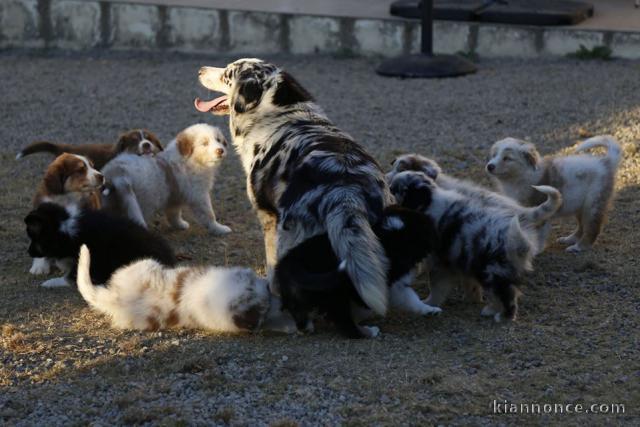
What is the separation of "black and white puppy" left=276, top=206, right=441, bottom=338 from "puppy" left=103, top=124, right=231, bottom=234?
2161 mm

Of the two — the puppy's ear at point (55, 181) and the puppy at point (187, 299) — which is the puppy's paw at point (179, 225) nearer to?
the puppy's ear at point (55, 181)

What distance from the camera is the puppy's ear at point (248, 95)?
611 cm

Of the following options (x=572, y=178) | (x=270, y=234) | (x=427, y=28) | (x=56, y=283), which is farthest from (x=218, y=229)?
(x=427, y=28)

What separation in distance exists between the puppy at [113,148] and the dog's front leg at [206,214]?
1.60 feet

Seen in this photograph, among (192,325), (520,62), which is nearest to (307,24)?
(520,62)

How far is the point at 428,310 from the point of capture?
5387 millimetres

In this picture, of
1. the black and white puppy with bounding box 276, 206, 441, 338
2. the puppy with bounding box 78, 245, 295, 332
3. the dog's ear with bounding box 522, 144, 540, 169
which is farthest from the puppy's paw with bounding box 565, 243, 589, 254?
the puppy with bounding box 78, 245, 295, 332

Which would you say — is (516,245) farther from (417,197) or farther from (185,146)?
(185,146)

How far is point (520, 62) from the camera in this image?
11.5 metres

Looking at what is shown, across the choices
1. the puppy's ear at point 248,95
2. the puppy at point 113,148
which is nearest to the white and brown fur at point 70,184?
the puppy at point 113,148

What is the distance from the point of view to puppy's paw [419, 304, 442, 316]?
5387mm

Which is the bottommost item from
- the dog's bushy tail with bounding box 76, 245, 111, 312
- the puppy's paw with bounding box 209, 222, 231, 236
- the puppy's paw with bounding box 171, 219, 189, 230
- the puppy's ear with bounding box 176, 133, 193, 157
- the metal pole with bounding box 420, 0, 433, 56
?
the puppy's paw with bounding box 171, 219, 189, 230

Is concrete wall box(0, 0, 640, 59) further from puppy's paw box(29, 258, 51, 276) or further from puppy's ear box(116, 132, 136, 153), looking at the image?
puppy's paw box(29, 258, 51, 276)

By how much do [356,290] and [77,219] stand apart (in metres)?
2.00
